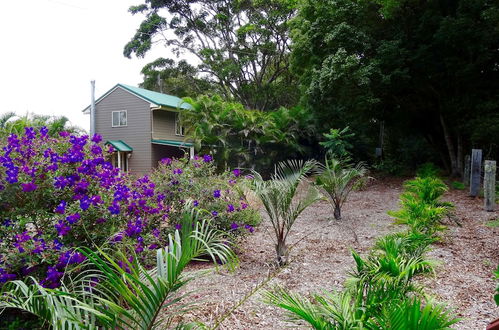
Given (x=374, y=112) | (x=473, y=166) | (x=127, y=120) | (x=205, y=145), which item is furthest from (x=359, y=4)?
(x=127, y=120)

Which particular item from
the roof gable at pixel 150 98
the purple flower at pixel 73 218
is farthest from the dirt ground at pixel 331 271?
the roof gable at pixel 150 98

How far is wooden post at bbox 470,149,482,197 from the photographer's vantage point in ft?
24.0

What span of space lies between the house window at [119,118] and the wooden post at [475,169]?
550 inches

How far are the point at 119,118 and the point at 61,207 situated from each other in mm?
14910

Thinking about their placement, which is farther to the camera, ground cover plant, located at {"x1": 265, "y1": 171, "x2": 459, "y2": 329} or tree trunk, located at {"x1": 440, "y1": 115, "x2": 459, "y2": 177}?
tree trunk, located at {"x1": 440, "y1": 115, "x2": 459, "y2": 177}

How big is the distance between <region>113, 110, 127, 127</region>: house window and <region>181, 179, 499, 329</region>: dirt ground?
12.3 meters

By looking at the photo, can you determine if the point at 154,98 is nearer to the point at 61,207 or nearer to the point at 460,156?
the point at 460,156

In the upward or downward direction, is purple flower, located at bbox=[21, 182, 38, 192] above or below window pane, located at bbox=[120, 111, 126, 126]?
below

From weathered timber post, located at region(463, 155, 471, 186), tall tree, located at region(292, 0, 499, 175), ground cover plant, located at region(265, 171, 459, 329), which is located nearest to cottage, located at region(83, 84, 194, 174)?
tall tree, located at region(292, 0, 499, 175)

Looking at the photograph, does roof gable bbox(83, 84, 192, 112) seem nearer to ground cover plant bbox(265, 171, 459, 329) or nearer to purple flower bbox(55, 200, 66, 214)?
purple flower bbox(55, 200, 66, 214)

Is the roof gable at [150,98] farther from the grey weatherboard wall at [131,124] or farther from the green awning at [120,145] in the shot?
the green awning at [120,145]

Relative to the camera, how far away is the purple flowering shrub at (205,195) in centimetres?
388

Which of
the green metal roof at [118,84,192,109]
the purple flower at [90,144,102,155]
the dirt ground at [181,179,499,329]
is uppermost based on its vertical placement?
the green metal roof at [118,84,192,109]

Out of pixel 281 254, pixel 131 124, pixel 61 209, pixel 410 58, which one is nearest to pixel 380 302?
pixel 281 254
